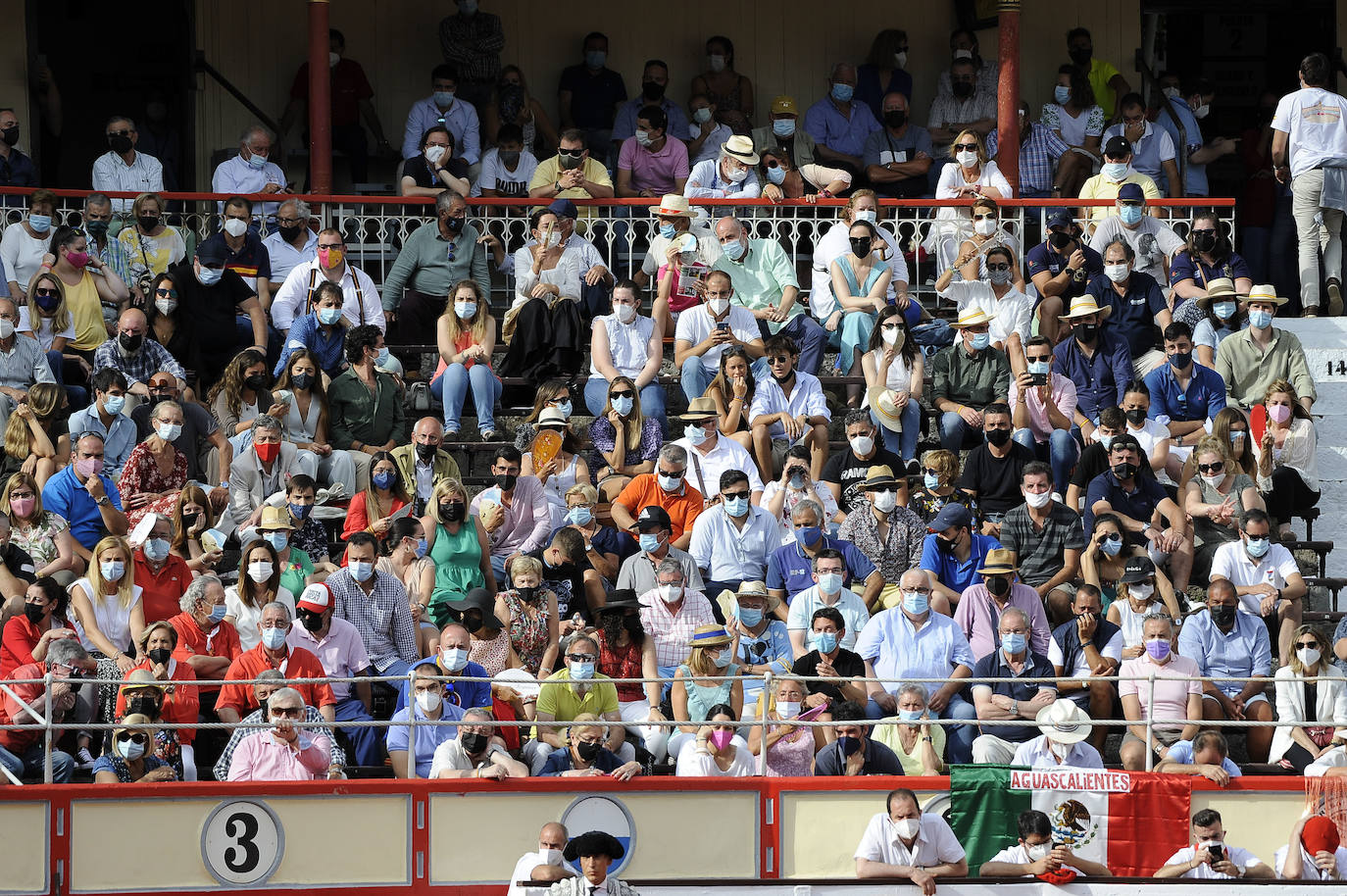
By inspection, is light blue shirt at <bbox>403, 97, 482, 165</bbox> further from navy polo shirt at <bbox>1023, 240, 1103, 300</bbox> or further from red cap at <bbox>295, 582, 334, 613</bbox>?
red cap at <bbox>295, 582, 334, 613</bbox>

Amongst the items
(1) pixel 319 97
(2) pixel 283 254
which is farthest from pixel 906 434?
(1) pixel 319 97

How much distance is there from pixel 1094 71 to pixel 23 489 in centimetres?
1154

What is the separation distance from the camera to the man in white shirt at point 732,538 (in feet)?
50.3

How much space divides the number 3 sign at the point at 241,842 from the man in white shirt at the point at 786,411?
495 centimetres

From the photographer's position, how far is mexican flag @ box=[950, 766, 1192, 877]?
13.2 metres

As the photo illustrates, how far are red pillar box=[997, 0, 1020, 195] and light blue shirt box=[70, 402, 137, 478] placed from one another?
816 centimetres

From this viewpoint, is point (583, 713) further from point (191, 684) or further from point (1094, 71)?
point (1094, 71)

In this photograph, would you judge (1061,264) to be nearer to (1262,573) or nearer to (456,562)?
(1262,573)

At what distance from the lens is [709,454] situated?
16.3 meters

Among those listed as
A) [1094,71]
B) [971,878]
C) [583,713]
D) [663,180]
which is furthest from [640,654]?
[1094,71]

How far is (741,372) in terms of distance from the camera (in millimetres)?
16719

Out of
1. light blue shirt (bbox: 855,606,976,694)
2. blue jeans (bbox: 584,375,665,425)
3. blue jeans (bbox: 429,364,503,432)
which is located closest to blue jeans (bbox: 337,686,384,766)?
light blue shirt (bbox: 855,606,976,694)

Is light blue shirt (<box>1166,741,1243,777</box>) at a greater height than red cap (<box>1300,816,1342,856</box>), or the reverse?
light blue shirt (<box>1166,741,1243,777</box>)

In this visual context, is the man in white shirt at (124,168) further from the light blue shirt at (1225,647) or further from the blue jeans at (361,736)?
the light blue shirt at (1225,647)
